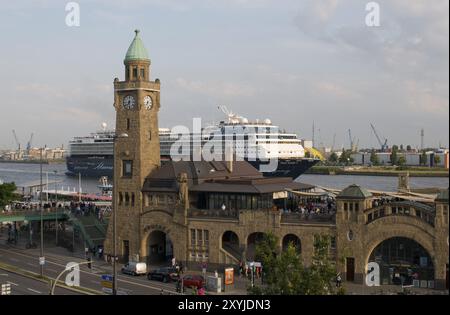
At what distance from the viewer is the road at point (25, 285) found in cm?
4341

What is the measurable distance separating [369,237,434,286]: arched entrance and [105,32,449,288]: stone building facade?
2.23 feet

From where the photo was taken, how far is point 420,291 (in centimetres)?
4166

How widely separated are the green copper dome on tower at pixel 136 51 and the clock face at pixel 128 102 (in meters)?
3.37

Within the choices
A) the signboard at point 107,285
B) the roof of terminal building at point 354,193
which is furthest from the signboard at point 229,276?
the roof of terminal building at point 354,193

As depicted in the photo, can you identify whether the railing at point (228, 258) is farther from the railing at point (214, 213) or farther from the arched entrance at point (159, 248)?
the arched entrance at point (159, 248)

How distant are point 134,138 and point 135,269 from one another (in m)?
12.4

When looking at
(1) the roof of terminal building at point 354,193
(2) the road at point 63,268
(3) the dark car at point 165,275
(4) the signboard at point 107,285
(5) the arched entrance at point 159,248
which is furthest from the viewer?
(5) the arched entrance at point 159,248

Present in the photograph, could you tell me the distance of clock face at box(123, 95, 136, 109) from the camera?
57853 millimetres

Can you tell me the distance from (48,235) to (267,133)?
88880mm

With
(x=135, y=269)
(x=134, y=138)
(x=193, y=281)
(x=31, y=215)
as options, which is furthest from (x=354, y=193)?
(x=31, y=215)

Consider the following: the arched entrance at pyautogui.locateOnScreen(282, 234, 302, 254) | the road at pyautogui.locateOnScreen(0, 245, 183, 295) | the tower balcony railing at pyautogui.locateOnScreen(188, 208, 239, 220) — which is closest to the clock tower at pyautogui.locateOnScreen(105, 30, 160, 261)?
the road at pyautogui.locateOnScreen(0, 245, 183, 295)

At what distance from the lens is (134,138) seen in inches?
2264

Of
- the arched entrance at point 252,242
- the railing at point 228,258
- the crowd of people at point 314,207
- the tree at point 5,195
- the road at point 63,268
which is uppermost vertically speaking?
the tree at point 5,195
